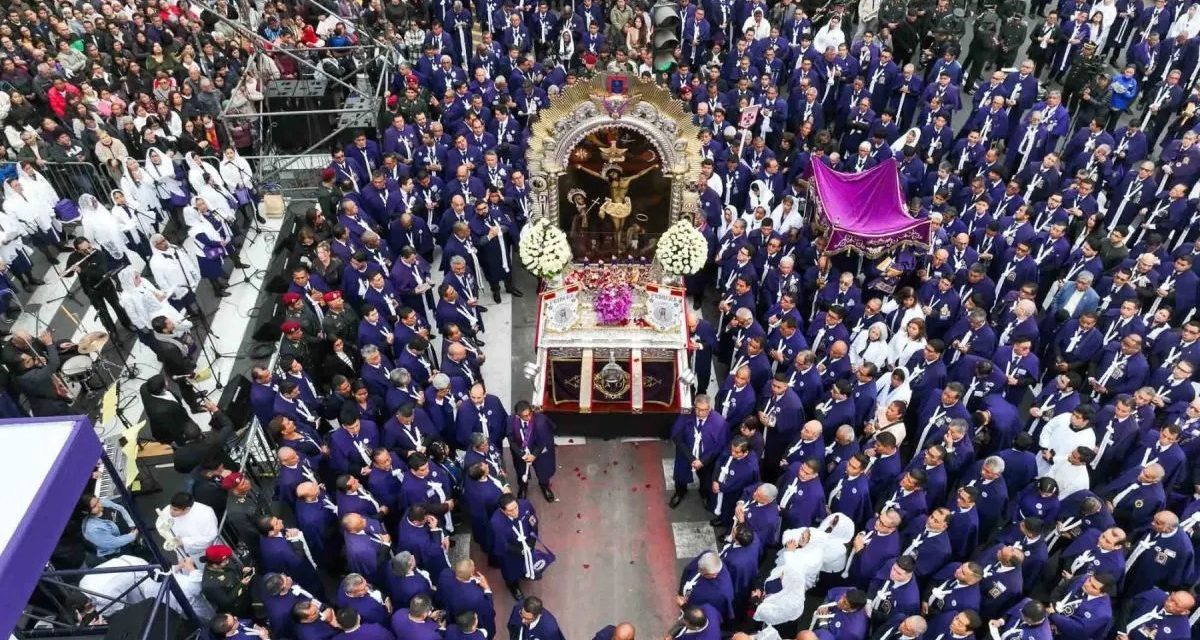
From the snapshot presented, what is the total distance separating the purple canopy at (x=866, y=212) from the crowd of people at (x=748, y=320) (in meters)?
0.32

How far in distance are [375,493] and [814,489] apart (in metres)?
4.56

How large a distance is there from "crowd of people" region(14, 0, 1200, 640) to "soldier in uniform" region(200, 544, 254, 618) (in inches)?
1.2

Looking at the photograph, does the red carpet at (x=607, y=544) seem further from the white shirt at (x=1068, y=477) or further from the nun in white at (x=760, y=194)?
the nun in white at (x=760, y=194)

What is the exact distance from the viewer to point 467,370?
9.87 metres

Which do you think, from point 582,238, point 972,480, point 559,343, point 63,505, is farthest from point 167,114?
point 972,480

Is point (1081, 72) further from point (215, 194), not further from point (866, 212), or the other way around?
point (215, 194)

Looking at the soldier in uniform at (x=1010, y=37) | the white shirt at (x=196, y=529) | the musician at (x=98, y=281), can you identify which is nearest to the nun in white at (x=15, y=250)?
the musician at (x=98, y=281)

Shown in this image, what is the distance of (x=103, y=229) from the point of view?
12.1m

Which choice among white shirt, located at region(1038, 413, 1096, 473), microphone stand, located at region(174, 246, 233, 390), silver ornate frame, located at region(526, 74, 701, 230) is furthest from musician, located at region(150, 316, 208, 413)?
white shirt, located at region(1038, 413, 1096, 473)

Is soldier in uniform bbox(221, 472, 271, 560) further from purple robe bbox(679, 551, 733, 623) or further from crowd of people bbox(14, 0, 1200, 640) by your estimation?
purple robe bbox(679, 551, 733, 623)

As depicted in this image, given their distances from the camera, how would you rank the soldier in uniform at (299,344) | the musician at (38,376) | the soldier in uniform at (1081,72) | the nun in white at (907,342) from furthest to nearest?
1. the soldier in uniform at (1081,72)
2. the soldier in uniform at (299,344)
3. the nun in white at (907,342)
4. the musician at (38,376)

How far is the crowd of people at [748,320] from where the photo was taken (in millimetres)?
7453

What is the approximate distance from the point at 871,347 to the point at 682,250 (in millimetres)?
2846

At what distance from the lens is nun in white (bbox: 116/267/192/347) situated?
10.9m
